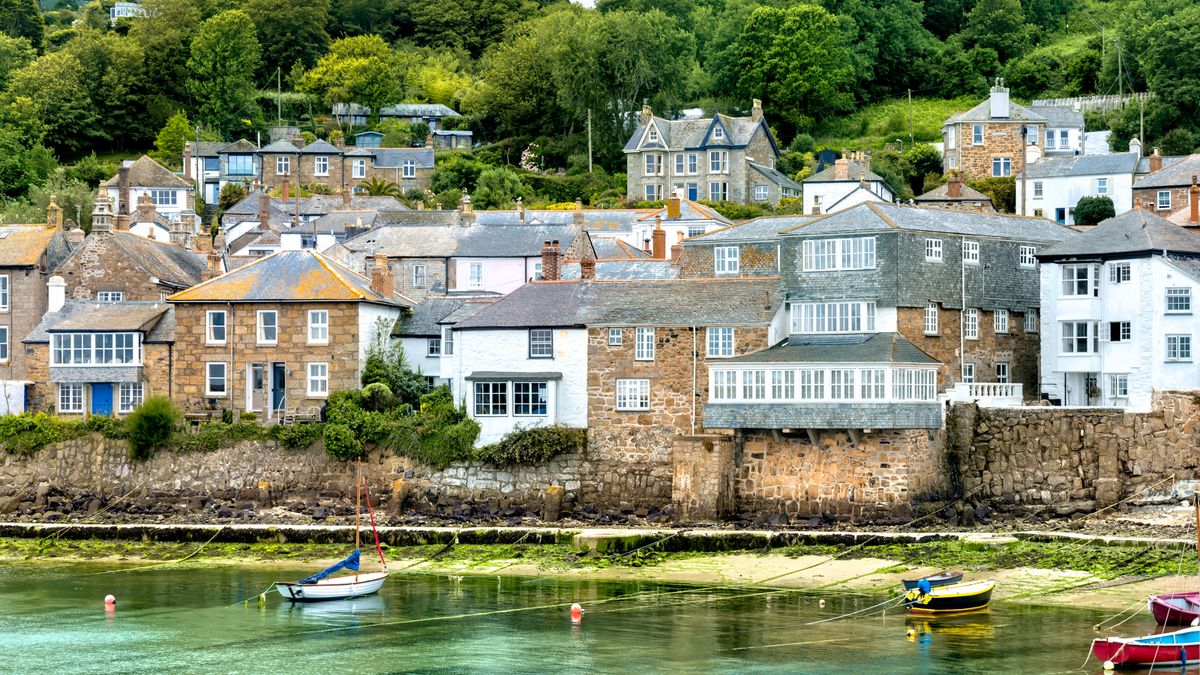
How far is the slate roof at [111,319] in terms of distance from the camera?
2320 inches

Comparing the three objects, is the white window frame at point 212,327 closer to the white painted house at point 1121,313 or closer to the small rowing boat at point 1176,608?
the white painted house at point 1121,313

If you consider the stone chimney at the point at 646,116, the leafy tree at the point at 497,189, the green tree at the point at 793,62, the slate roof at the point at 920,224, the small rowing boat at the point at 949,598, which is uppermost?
the green tree at the point at 793,62

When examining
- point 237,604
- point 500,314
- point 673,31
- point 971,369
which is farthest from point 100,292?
point 673,31

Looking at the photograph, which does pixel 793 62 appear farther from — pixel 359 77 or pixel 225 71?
pixel 225 71

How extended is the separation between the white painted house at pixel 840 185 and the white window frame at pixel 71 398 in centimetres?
3141

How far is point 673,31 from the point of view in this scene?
102062 millimetres

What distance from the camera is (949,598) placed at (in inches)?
1583

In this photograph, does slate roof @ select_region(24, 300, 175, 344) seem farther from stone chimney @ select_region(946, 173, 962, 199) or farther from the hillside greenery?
stone chimney @ select_region(946, 173, 962, 199)

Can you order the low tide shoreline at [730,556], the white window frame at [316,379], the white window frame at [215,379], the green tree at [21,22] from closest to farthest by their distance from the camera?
the low tide shoreline at [730,556], the white window frame at [316,379], the white window frame at [215,379], the green tree at [21,22]

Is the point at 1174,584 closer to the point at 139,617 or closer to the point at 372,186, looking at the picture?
the point at 139,617

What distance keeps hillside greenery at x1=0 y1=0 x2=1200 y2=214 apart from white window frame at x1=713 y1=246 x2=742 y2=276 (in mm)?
35689

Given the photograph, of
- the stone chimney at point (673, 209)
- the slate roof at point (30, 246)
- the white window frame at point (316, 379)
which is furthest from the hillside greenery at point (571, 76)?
the white window frame at point (316, 379)

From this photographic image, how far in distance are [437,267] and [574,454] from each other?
61.7 ft

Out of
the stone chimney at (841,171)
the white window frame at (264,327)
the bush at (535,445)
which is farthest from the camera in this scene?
the stone chimney at (841,171)
